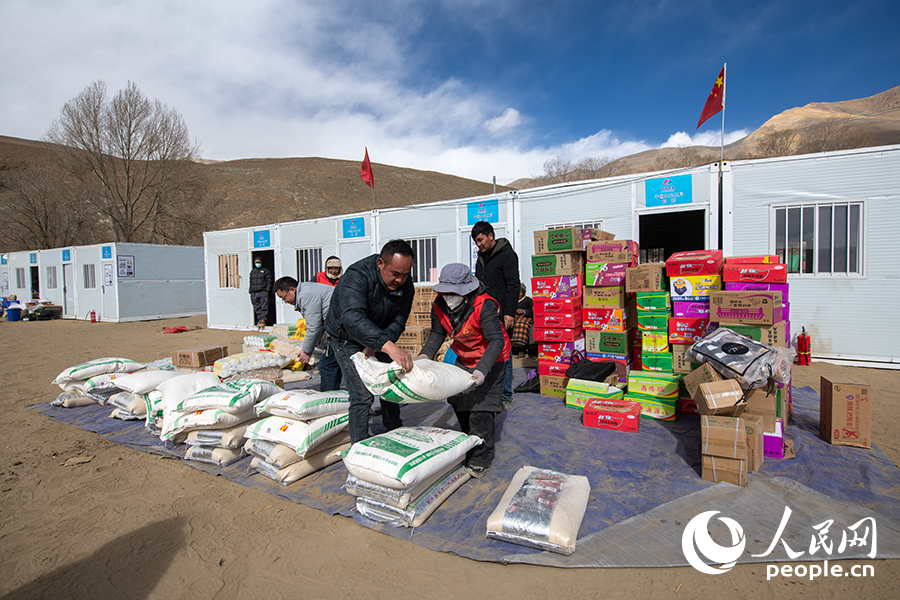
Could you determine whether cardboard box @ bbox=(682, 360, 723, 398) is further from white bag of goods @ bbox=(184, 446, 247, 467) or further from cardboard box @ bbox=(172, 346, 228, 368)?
cardboard box @ bbox=(172, 346, 228, 368)

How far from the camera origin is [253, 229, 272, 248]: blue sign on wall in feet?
39.7

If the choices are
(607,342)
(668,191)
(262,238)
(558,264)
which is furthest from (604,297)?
(262,238)

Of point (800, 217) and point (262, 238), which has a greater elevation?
point (262, 238)

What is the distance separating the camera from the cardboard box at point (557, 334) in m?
5.30

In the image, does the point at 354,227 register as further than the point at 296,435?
Yes

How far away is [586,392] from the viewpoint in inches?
186

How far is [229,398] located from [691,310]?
4.62 meters

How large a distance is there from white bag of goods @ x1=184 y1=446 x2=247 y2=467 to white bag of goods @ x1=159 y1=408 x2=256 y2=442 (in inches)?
7.8

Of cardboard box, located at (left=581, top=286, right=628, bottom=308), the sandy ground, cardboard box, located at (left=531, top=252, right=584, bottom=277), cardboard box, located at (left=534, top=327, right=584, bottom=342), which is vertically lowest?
the sandy ground

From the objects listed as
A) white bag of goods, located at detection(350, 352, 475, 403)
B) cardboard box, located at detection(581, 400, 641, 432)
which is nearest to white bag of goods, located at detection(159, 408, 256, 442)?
white bag of goods, located at detection(350, 352, 475, 403)

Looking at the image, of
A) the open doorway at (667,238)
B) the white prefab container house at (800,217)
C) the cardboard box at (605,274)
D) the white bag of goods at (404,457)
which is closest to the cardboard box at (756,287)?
the cardboard box at (605,274)

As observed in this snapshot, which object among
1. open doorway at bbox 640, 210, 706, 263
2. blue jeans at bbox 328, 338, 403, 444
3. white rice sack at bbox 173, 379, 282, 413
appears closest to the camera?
blue jeans at bbox 328, 338, 403, 444

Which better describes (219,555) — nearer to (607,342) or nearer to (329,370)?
(329,370)

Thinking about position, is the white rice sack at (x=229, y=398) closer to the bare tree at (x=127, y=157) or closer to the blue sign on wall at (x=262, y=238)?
the blue sign on wall at (x=262, y=238)
